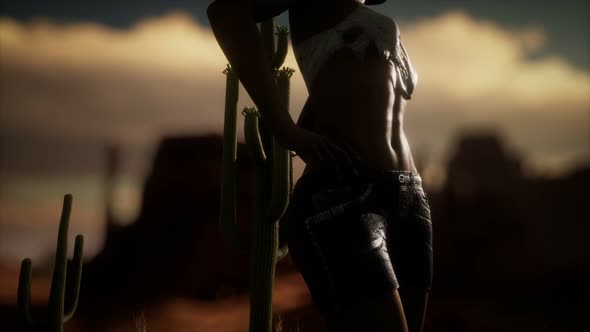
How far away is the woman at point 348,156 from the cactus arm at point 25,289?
2.92m

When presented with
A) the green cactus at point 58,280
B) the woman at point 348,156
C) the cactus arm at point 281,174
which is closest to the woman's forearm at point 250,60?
the woman at point 348,156

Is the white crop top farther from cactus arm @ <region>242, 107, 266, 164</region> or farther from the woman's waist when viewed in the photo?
cactus arm @ <region>242, 107, 266, 164</region>

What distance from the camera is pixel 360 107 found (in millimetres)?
1562

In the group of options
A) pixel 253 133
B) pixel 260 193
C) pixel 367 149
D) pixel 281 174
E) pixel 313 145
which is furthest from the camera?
pixel 260 193

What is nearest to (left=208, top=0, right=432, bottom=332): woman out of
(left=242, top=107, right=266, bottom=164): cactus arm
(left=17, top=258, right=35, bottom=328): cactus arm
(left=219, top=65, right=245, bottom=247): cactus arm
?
(left=242, top=107, right=266, bottom=164): cactus arm

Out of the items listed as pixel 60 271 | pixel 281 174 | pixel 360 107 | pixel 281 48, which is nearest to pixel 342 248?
pixel 360 107

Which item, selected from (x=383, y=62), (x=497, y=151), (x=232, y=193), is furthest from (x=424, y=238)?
(x=497, y=151)

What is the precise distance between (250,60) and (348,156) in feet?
1.20

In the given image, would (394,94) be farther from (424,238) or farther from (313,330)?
(313,330)

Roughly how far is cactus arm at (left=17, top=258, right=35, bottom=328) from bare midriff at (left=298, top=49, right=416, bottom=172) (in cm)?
301

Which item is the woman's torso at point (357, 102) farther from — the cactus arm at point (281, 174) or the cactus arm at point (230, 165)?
the cactus arm at point (230, 165)

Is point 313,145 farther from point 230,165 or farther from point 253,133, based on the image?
point 230,165

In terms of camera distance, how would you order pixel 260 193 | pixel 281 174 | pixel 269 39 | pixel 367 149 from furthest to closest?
pixel 269 39, pixel 260 193, pixel 281 174, pixel 367 149

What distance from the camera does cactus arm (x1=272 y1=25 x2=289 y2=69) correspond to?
10.4 ft
